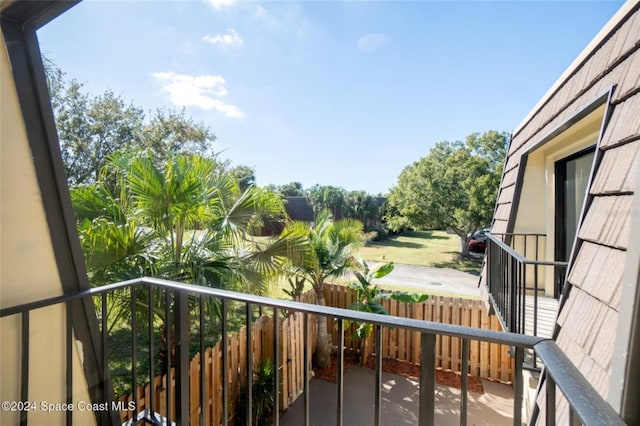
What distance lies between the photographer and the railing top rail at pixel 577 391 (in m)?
0.53

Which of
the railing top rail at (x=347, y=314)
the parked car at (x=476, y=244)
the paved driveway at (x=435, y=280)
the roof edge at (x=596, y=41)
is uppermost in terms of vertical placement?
the roof edge at (x=596, y=41)

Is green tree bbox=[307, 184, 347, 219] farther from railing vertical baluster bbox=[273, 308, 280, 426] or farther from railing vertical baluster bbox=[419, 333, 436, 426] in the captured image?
railing vertical baluster bbox=[419, 333, 436, 426]

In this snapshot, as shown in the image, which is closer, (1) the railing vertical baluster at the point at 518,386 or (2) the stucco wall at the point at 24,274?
(1) the railing vertical baluster at the point at 518,386

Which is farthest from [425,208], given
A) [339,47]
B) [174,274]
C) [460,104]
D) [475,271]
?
[174,274]

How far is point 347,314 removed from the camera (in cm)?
100

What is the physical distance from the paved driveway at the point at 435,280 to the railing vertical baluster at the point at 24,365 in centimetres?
822

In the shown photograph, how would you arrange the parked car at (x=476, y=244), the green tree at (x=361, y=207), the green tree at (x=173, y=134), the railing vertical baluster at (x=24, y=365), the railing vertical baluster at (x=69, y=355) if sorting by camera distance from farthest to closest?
the green tree at (x=361, y=207) < the parked car at (x=476, y=244) < the green tree at (x=173, y=134) < the railing vertical baluster at (x=69, y=355) < the railing vertical baluster at (x=24, y=365)

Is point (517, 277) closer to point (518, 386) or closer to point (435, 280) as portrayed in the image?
point (518, 386)

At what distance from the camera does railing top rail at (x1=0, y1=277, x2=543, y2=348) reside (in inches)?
30.9

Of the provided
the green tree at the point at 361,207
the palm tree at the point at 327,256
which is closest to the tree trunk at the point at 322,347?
the palm tree at the point at 327,256

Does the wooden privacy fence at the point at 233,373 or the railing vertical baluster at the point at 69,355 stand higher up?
the railing vertical baluster at the point at 69,355

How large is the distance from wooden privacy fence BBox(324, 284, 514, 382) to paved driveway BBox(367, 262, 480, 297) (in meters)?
3.16

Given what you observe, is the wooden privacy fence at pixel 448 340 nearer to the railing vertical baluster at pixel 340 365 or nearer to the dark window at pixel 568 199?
the dark window at pixel 568 199

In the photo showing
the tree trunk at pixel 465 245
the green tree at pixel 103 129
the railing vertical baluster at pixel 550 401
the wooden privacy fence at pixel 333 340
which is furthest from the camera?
the tree trunk at pixel 465 245
